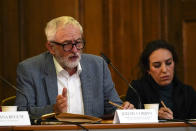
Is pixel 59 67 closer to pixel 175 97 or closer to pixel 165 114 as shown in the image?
pixel 165 114

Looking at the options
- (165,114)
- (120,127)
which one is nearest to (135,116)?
(120,127)

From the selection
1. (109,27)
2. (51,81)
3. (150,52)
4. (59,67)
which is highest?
(109,27)

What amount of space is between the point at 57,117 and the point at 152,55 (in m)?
1.58

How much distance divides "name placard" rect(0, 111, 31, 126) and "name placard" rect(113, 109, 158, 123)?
470mm

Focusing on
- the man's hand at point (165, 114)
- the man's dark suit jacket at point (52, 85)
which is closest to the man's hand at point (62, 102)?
the man's dark suit jacket at point (52, 85)

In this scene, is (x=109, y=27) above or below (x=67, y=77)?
Answer: above

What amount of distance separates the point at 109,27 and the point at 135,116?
2.37 meters

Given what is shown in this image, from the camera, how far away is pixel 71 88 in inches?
133

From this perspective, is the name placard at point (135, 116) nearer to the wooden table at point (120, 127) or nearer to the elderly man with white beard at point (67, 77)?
the wooden table at point (120, 127)

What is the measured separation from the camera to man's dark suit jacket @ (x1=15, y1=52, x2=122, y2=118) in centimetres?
324

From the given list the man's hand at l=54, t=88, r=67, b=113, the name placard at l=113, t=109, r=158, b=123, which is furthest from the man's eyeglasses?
the name placard at l=113, t=109, r=158, b=123

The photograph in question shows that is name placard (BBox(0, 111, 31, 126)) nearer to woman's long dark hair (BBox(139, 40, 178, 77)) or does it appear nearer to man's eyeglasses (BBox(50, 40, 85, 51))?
man's eyeglasses (BBox(50, 40, 85, 51))

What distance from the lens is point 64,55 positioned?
3.31 meters

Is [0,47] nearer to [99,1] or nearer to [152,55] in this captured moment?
[99,1]
